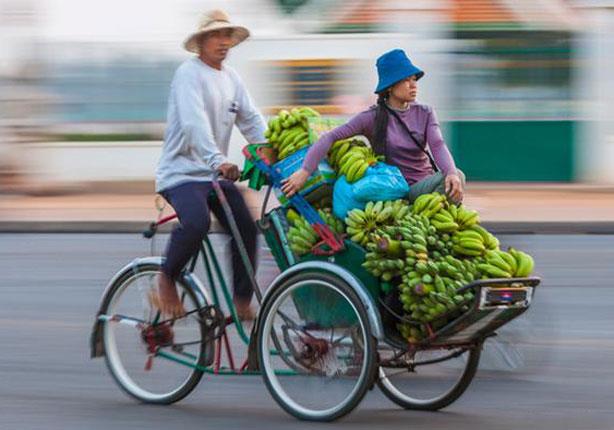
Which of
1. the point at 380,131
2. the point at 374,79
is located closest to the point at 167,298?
the point at 380,131

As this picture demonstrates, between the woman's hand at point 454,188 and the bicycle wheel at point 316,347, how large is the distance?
577 mm

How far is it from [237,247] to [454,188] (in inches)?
46.4

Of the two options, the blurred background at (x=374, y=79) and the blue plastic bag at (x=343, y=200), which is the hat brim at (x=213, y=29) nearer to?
the blue plastic bag at (x=343, y=200)

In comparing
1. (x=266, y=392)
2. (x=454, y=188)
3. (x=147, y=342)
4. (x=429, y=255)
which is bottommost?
(x=266, y=392)

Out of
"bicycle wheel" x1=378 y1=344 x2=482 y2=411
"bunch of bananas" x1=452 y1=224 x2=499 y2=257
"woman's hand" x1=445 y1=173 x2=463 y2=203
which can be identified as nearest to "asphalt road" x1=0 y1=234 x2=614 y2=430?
"bicycle wheel" x1=378 y1=344 x2=482 y2=411

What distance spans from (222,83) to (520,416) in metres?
2.02

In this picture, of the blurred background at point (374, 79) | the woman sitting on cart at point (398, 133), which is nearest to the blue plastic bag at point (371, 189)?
the woman sitting on cart at point (398, 133)

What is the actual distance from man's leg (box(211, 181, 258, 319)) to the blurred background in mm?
14624

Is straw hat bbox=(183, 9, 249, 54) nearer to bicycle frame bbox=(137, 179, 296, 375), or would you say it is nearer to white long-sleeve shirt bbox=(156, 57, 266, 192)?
white long-sleeve shirt bbox=(156, 57, 266, 192)

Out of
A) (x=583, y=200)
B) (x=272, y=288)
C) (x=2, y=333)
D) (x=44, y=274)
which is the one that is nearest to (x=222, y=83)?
(x=272, y=288)

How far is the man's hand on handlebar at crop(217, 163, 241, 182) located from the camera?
671 cm

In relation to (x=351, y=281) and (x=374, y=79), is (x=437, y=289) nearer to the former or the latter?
(x=351, y=281)

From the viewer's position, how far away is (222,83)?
23.0 feet

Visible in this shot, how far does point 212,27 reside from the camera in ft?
22.6
